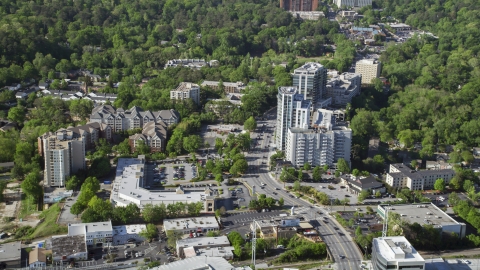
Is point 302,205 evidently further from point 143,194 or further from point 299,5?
point 299,5

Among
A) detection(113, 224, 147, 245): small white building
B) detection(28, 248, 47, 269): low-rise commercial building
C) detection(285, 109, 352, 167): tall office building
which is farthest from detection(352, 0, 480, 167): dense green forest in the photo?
detection(28, 248, 47, 269): low-rise commercial building

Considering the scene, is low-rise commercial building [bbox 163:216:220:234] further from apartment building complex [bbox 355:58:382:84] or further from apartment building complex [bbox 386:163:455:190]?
apartment building complex [bbox 355:58:382:84]

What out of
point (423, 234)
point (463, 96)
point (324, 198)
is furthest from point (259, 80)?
point (423, 234)

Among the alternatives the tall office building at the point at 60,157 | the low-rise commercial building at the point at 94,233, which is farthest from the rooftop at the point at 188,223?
the tall office building at the point at 60,157

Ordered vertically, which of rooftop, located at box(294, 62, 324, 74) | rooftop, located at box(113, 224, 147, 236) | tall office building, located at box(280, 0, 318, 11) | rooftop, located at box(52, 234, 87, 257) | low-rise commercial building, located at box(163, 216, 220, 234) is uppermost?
tall office building, located at box(280, 0, 318, 11)

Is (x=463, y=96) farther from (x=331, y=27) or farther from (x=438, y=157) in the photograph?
(x=331, y=27)
